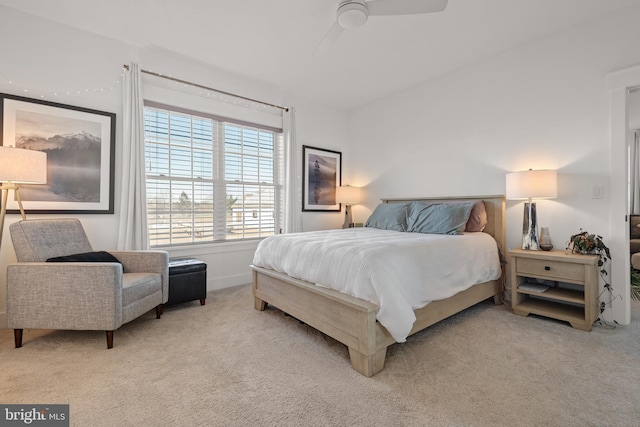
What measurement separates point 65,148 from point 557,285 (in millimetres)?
5037

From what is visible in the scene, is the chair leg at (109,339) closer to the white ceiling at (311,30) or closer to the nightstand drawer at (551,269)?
the white ceiling at (311,30)

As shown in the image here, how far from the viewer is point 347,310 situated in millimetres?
1951

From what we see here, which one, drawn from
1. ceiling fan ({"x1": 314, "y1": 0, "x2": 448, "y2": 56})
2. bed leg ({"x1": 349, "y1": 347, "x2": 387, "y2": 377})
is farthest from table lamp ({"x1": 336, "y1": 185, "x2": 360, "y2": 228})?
bed leg ({"x1": 349, "y1": 347, "x2": 387, "y2": 377})

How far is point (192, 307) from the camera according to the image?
3123 millimetres

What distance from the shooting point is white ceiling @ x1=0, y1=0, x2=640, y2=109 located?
2.59m

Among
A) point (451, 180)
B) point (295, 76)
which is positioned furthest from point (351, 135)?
point (451, 180)

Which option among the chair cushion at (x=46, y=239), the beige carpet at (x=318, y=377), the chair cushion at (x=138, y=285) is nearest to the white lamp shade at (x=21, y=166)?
the chair cushion at (x=46, y=239)

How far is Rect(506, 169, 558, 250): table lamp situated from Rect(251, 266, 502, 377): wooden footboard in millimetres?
619

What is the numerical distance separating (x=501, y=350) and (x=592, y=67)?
2.76m

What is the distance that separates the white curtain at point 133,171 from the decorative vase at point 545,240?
4092 mm

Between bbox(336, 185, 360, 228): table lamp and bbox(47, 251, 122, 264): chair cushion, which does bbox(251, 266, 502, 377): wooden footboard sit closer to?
bbox(47, 251, 122, 264): chair cushion

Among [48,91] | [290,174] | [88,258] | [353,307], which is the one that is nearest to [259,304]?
[353,307]

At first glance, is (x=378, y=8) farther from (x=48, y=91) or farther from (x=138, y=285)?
(x=48, y=91)

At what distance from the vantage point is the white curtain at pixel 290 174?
439 centimetres
